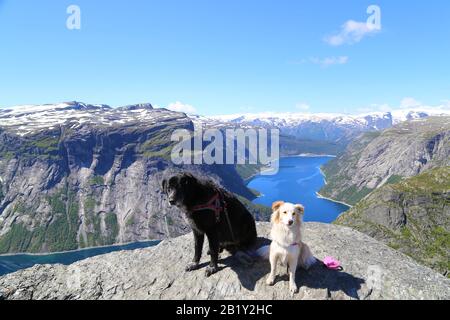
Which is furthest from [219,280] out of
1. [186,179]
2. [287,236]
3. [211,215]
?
[186,179]

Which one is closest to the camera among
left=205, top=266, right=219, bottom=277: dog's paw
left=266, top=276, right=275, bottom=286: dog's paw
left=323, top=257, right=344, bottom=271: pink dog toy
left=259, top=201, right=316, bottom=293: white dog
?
left=259, top=201, right=316, bottom=293: white dog

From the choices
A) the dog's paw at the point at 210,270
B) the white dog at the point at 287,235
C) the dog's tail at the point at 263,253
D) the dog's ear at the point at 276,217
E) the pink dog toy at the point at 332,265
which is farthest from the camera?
the dog's tail at the point at 263,253

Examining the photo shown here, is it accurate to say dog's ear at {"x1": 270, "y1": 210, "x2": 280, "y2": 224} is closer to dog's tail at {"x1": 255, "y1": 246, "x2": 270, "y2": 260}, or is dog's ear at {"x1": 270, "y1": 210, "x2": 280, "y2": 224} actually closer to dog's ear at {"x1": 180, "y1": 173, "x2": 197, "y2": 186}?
dog's tail at {"x1": 255, "y1": 246, "x2": 270, "y2": 260}

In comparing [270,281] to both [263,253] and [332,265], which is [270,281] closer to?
[263,253]

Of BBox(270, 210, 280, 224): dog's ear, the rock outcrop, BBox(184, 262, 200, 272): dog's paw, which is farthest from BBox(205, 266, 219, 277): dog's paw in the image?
BBox(270, 210, 280, 224): dog's ear

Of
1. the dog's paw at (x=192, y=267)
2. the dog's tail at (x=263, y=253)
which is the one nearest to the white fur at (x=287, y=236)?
the dog's tail at (x=263, y=253)

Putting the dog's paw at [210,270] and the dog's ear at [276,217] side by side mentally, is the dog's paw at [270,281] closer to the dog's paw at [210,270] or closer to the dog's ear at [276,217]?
the dog's ear at [276,217]
